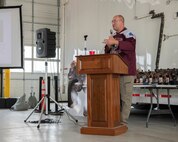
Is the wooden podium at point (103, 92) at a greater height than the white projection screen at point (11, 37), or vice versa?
the white projection screen at point (11, 37)

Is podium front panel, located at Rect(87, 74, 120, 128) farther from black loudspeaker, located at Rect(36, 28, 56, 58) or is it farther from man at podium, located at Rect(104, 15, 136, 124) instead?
black loudspeaker, located at Rect(36, 28, 56, 58)

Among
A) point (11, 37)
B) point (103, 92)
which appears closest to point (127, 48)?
point (103, 92)

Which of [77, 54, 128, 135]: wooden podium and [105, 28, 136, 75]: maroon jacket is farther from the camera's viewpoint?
[105, 28, 136, 75]: maroon jacket

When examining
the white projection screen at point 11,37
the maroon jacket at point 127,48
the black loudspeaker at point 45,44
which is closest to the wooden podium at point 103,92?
the maroon jacket at point 127,48

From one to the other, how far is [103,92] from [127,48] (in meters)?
0.67

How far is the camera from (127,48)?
4.04m

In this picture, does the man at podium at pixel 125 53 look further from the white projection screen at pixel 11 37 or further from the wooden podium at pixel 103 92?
the white projection screen at pixel 11 37

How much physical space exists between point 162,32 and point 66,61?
5.77m

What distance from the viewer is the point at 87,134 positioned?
3912mm

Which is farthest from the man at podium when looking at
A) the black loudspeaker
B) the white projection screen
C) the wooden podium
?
the white projection screen

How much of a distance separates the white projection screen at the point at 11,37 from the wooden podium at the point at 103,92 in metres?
2.31

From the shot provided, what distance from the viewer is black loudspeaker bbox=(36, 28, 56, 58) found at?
212 inches

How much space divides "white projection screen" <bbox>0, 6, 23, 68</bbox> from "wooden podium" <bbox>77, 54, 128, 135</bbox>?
231 cm

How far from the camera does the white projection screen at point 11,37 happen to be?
234 inches
